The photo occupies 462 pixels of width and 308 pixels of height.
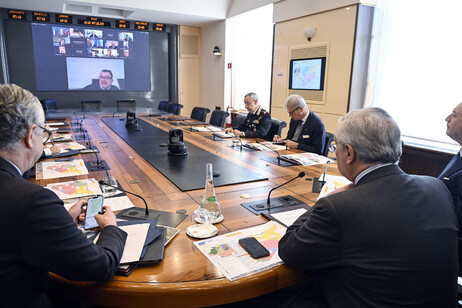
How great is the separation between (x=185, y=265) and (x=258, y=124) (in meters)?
3.03

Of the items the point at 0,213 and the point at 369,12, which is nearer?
the point at 0,213

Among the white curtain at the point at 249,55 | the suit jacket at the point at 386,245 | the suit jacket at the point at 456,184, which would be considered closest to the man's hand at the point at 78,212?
the suit jacket at the point at 386,245

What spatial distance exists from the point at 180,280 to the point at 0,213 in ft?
1.80

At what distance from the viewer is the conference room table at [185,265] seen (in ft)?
3.34

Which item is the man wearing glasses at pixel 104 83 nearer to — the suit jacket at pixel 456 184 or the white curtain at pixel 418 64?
the white curtain at pixel 418 64

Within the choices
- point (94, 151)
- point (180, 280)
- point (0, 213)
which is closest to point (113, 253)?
point (180, 280)

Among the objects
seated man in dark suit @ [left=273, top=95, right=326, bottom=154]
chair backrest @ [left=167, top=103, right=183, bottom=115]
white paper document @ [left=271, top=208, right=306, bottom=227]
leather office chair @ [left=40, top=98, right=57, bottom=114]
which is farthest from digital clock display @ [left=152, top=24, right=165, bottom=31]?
white paper document @ [left=271, top=208, right=306, bottom=227]

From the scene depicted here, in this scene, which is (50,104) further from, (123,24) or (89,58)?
(123,24)

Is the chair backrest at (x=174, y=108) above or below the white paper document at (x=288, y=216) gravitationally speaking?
above

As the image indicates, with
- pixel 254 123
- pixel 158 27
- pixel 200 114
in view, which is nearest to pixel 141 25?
pixel 158 27

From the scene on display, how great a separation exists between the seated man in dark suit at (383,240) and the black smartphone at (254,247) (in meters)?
0.11

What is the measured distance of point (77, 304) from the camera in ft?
4.33

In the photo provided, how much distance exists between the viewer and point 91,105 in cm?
785

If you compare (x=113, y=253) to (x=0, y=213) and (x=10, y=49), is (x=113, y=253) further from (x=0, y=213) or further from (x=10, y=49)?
(x=10, y=49)
